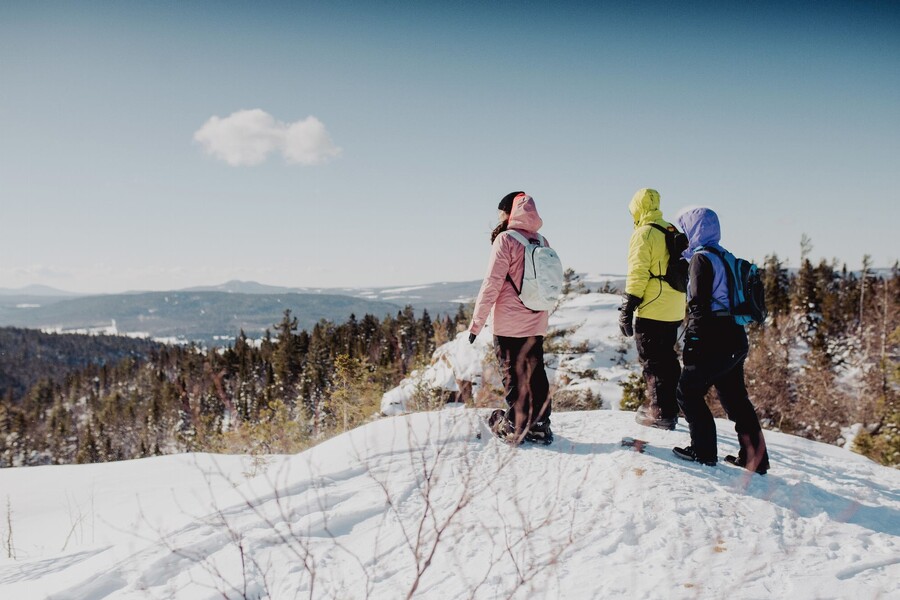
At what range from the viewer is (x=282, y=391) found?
47.9m

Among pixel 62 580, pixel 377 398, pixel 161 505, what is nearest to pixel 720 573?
pixel 62 580

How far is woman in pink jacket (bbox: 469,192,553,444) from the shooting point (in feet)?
11.7

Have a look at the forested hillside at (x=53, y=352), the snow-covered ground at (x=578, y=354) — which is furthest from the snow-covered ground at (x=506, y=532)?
the forested hillside at (x=53, y=352)

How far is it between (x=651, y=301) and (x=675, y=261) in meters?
0.41

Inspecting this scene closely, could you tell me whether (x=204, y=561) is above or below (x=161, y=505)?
above

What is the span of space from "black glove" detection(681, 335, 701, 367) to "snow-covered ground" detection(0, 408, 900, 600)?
81 cm

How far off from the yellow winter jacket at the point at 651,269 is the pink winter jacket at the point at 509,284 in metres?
0.88

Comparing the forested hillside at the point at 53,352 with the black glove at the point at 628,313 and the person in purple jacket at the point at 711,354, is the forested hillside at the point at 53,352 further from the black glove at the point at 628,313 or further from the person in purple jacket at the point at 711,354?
the person in purple jacket at the point at 711,354

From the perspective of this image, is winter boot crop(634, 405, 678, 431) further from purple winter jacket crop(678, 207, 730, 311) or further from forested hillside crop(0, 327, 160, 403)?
forested hillside crop(0, 327, 160, 403)

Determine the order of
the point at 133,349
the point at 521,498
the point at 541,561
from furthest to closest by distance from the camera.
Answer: the point at 133,349
the point at 521,498
the point at 541,561

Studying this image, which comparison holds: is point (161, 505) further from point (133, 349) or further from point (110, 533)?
point (133, 349)

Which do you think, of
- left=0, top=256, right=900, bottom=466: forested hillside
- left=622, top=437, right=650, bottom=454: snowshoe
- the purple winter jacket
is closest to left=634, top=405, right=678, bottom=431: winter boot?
left=622, top=437, right=650, bottom=454: snowshoe

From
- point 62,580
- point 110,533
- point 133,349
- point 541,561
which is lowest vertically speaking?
point 133,349

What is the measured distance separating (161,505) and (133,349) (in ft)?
553
